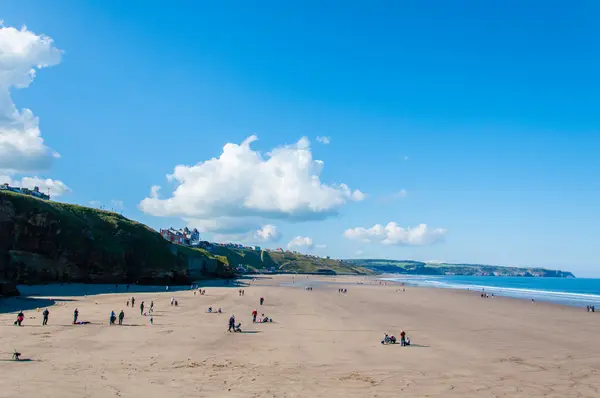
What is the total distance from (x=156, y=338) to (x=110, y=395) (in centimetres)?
1370

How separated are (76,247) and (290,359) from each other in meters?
70.7

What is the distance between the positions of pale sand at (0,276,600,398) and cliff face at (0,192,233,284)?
117 feet

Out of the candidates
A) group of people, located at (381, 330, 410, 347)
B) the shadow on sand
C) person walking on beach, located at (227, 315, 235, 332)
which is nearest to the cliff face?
the shadow on sand

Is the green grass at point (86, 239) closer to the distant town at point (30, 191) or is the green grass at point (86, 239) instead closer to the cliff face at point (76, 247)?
the cliff face at point (76, 247)

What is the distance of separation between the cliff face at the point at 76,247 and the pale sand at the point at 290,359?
3569 cm

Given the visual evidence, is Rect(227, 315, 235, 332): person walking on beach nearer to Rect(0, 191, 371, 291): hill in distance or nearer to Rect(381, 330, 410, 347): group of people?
Rect(381, 330, 410, 347): group of people

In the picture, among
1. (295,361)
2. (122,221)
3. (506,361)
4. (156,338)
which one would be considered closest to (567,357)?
(506,361)

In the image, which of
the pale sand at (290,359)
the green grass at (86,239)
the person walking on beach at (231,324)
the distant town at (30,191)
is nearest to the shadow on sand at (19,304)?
the pale sand at (290,359)

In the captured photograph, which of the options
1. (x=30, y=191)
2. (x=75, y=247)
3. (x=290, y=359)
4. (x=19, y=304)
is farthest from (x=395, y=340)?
(x=30, y=191)

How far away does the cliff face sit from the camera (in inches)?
2670

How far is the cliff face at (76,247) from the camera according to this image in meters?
67.8

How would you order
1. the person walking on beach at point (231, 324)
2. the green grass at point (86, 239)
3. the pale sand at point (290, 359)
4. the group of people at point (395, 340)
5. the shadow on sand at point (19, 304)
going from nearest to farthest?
the pale sand at point (290, 359)
the group of people at point (395, 340)
the person walking on beach at point (231, 324)
the shadow on sand at point (19, 304)
the green grass at point (86, 239)

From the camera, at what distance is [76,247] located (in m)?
77.2

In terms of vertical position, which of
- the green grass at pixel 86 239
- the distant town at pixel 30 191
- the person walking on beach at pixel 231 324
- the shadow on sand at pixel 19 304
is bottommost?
the shadow on sand at pixel 19 304
